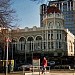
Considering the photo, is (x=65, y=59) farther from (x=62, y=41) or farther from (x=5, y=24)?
(x=5, y=24)

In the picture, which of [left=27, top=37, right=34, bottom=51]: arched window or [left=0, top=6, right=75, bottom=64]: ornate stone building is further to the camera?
[left=27, top=37, right=34, bottom=51]: arched window

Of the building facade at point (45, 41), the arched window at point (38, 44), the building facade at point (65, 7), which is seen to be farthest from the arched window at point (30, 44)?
the building facade at point (65, 7)

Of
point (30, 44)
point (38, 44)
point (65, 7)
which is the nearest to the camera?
point (65, 7)

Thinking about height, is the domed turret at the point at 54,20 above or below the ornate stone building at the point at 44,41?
above

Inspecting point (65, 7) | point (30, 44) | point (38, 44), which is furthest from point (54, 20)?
point (65, 7)

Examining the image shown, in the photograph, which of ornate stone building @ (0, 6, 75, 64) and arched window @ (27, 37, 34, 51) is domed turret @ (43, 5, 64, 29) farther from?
arched window @ (27, 37, 34, 51)

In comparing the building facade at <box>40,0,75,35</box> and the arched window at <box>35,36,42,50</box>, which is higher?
the building facade at <box>40,0,75,35</box>

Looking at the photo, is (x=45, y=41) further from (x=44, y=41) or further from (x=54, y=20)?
(x=54, y=20)

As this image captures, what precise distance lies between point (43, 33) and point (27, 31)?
7.37 m

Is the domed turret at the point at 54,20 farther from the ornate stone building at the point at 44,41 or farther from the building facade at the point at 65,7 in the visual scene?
the building facade at the point at 65,7

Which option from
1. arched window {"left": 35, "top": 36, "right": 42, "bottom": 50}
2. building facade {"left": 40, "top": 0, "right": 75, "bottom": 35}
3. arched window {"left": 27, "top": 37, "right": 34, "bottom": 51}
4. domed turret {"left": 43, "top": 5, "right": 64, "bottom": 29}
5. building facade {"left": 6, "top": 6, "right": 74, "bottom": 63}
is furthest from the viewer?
domed turret {"left": 43, "top": 5, "right": 64, "bottom": 29}

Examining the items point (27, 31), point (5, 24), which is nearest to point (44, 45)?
point (27, 31)

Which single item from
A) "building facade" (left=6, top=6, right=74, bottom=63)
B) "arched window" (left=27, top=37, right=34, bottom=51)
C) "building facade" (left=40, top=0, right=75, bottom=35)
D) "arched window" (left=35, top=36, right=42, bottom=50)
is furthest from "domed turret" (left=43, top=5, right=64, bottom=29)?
"arched window" (left=27, top=37, right=34, bottom=51)

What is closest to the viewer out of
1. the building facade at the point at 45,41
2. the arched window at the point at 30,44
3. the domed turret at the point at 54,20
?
the building facade at the point at 45,41
